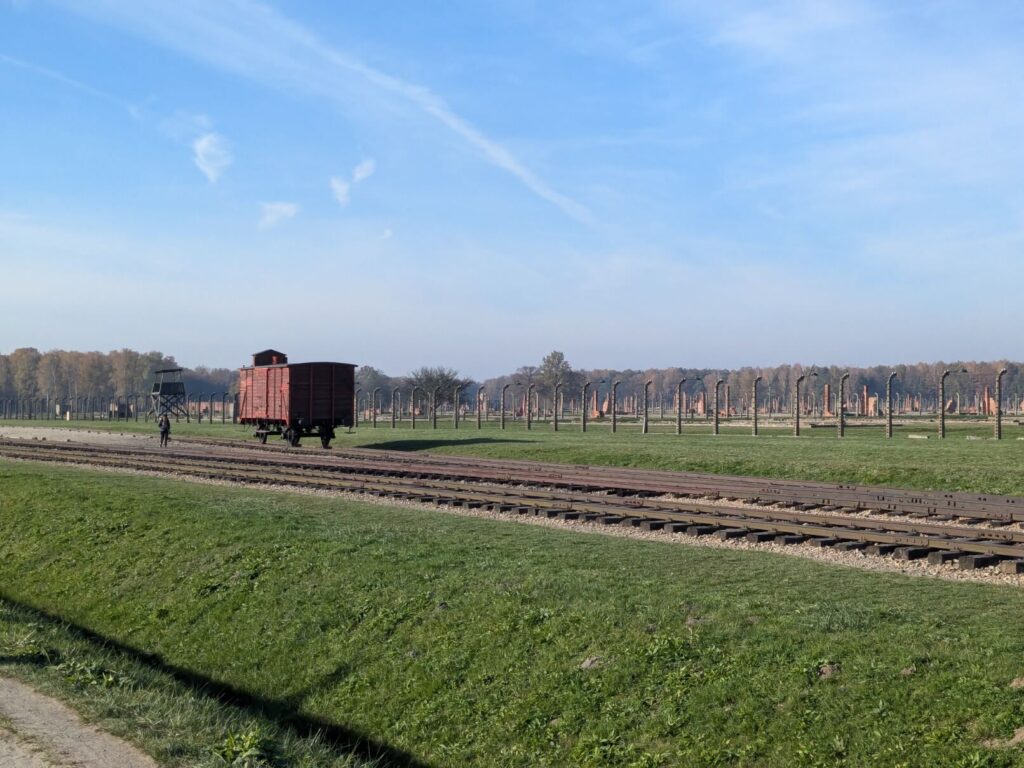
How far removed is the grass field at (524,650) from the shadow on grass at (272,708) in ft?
0.13

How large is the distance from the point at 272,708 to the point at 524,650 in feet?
9.87

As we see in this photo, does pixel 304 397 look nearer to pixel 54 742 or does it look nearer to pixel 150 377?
pixel 54 742

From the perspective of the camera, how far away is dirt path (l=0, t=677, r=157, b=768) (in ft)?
23.6

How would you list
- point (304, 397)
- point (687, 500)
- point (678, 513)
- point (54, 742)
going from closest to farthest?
1. point (54, 742)
2. point (678, 513)
3. point (687, 500)
4. point (304, 397)

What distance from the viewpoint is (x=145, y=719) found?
8.28 meters

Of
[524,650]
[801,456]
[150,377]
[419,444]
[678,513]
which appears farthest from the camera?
[150,377]

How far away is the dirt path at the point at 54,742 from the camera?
7.19 m

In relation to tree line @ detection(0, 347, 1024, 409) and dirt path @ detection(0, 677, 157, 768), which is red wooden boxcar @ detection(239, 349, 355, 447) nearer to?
dirt path @ detection(0, 677, 157, 768)

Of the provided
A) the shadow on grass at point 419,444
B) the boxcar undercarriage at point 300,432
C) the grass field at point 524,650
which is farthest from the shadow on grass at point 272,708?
the boxcar undercarriage at point 300,432

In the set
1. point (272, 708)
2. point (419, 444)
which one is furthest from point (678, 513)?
point (419, 444)

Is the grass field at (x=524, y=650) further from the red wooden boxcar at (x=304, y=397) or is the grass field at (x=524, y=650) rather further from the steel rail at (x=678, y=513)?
the red wooden boxcar at (x=304, y=397)

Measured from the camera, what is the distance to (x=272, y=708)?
11383mm

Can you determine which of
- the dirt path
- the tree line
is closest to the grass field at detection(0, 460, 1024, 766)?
the dirt path

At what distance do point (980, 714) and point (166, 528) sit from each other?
48.8 feet
